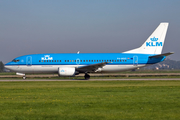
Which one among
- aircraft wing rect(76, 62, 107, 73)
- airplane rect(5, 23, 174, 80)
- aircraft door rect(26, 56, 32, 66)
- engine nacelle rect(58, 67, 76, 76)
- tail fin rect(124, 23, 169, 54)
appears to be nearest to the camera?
aircraft wing rect(76, 62, 107, 73)

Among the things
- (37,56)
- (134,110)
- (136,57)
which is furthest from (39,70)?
(134,110)

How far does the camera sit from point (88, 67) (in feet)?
122

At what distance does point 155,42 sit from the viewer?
40000mm

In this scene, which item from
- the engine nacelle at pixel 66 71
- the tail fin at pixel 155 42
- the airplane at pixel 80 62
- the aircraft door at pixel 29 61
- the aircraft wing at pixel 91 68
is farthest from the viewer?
the tail fin at pixel 155 42

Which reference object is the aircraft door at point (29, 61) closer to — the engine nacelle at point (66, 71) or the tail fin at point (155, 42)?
the engine nacelle at point (66, 71)

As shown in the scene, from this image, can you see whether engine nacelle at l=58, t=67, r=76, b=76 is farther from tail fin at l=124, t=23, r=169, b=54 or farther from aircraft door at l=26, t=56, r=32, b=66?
tail fin at l=124, t=23, r=169, b=54

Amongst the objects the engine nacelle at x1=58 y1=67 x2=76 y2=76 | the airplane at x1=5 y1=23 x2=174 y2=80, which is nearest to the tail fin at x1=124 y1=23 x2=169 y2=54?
the airplane at x1=5 y1=23 x2=174 y2=80

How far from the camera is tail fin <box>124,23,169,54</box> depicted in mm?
39875

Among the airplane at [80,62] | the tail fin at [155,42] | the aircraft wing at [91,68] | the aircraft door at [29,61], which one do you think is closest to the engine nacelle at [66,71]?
the airplane at [80,62]

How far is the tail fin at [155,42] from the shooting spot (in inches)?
1570

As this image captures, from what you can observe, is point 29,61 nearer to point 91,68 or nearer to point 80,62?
point 80,62

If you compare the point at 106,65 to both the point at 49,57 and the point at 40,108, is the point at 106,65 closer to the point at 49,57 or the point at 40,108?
the point at 49,57

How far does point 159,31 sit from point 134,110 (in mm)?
30306

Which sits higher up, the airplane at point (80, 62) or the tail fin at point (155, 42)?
the tail fin at point (155, 42)
